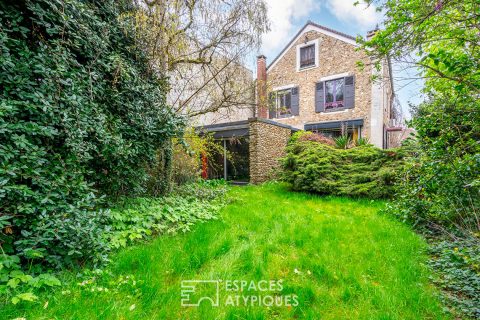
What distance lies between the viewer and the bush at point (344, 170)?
19.7ft

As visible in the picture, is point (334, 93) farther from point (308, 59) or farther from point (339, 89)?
point (308, 59)

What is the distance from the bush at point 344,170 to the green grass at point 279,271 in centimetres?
217

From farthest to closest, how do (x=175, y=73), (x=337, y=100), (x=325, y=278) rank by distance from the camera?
(x=337, y=100) → (x=175, y=73) → (x=325, y=278)

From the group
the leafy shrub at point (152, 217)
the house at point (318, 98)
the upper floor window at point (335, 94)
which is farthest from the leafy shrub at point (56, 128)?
the upper floor window at point (335, 94)

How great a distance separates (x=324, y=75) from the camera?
498 inches

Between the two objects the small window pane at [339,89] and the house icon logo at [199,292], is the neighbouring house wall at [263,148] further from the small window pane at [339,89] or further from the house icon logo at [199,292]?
the house icon logo at [199,292]

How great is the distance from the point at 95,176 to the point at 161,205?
1.30 meters

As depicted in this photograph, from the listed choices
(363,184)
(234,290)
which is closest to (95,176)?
(234,290)

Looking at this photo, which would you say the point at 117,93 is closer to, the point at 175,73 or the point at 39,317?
the point at 175,73

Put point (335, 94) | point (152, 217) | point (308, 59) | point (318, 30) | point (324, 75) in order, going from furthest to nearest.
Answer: point (308, 59)
point (318, 30)
point (324, 75)
point (335, 94)
point (152, 217)

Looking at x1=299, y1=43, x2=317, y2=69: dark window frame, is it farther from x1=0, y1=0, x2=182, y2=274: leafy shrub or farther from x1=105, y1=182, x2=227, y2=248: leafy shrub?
x1=0, y1=0, x2=182, y2=274: leafy shrub

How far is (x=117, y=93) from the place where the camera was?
3.43 meters

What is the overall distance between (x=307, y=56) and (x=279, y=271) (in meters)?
13.7

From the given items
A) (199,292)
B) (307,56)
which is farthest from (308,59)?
(199,292)
